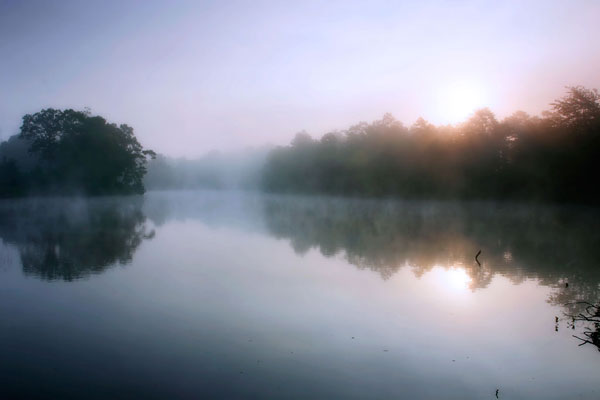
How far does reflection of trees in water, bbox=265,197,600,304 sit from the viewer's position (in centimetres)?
1248

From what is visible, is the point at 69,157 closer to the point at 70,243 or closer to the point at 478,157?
the point at 70,243

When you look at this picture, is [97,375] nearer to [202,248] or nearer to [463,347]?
[463,347]

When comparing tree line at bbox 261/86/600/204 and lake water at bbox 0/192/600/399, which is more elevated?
tree line at bbox 261/86/600/204

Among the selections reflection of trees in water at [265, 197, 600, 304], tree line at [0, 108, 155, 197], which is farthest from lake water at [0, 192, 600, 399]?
tree line at [0, 108, 155, 197]

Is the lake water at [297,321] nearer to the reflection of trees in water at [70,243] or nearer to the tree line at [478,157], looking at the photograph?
the reflection of trees in water at [70,243]

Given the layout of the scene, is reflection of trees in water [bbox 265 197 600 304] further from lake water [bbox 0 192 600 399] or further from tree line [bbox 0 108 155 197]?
tree line [bbox 0 108 155 197]

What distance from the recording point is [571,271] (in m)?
12.6

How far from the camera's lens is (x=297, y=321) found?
8359 mm

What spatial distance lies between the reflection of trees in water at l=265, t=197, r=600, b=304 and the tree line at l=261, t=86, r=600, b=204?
28.8 feet

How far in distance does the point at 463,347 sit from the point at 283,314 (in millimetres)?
3452

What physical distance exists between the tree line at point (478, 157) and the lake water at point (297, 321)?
21.2 metres

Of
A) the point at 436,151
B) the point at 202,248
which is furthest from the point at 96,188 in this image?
the point at 202,248

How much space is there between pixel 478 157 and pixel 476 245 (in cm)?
2938

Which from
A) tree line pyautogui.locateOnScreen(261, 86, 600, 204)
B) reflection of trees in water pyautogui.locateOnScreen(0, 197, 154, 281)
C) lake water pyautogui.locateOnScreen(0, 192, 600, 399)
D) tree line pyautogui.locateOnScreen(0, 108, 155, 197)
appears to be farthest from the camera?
tree line pyautogui.locateOnScreen(0, 108, 155, 197)
